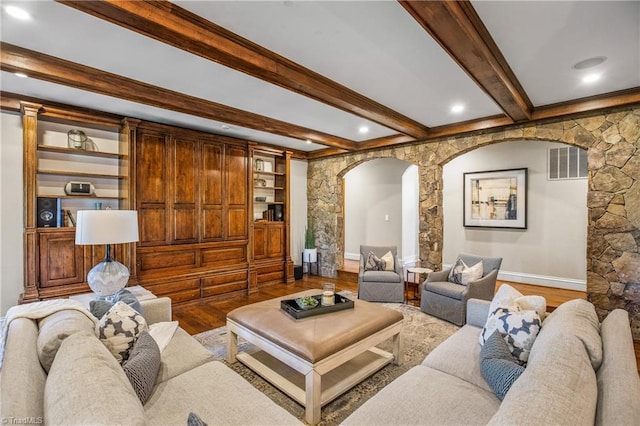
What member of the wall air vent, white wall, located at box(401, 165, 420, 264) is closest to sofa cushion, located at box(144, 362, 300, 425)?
white wall, located at box(401, 165, 420, 264)

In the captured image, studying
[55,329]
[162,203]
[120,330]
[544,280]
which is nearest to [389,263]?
[544,280]

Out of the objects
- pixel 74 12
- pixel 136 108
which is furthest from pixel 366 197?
pixel 74 12

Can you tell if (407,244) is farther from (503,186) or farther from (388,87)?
(388,87)

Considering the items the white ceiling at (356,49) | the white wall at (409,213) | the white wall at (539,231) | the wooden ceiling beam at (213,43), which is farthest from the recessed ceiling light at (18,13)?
the white wall at (539,231)

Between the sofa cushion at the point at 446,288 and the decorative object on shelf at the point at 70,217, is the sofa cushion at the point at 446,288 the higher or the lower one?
the lower one

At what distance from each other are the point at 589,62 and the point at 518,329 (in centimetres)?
238

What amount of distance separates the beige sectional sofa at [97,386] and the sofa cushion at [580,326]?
4.39 ft

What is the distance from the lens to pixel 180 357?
197 centimetres

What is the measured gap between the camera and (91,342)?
4.46ft

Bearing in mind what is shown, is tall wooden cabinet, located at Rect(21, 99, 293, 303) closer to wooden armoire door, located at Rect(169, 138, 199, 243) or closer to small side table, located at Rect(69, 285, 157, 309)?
wooden armoire door, located at Rect(169, 138, 199, 243)

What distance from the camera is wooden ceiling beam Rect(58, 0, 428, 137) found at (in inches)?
68.9

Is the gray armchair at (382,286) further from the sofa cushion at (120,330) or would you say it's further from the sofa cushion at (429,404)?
the sofa cushion at (120,330)

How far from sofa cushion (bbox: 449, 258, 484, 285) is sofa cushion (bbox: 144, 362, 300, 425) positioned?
10.1ft

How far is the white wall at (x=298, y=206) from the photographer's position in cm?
645
